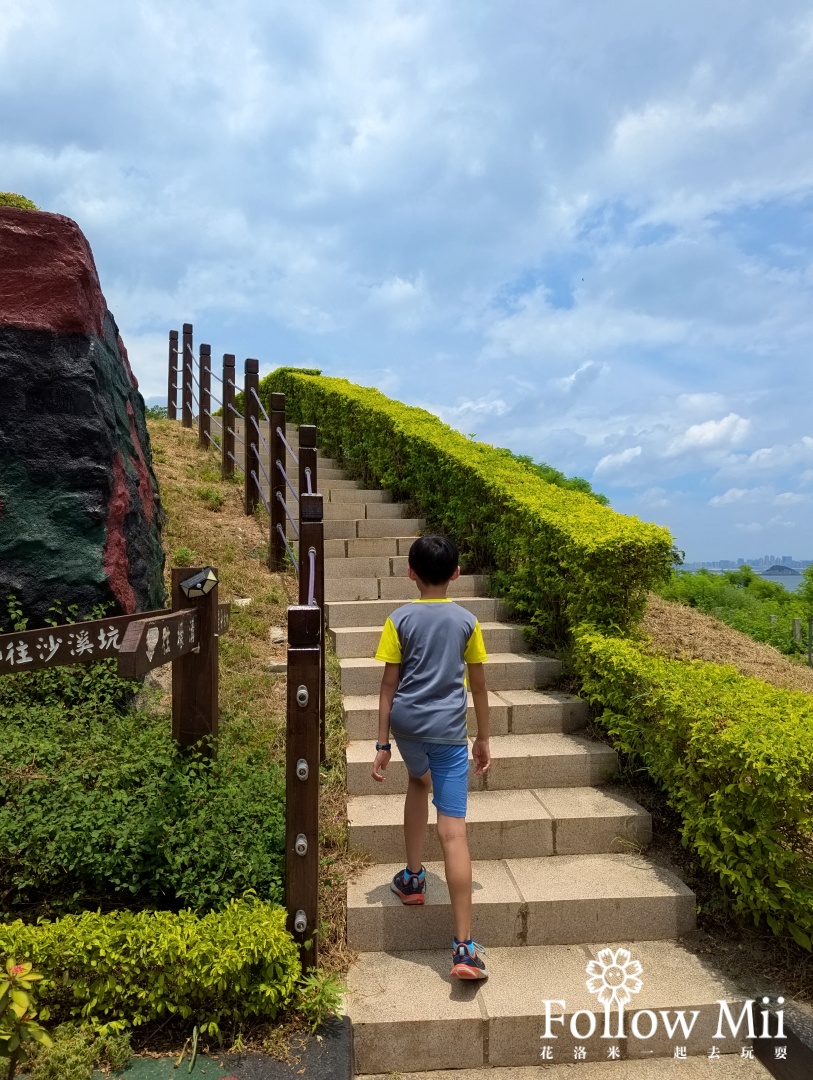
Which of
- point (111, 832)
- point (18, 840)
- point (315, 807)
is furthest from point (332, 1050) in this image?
point (18, 840)

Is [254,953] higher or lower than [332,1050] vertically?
higher

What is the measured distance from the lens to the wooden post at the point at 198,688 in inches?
139

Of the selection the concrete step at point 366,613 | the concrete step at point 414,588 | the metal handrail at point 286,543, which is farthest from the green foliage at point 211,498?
the concrete step at point 366,613

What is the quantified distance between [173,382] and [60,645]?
1216cm

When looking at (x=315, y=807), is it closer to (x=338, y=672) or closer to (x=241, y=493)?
(x=338, y=672)

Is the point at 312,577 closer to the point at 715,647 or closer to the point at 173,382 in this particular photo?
the point at 715,647

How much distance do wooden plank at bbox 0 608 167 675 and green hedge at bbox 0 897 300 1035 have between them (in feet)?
3.25

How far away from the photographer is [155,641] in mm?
2867

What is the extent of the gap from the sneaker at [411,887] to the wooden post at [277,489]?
4137 mm

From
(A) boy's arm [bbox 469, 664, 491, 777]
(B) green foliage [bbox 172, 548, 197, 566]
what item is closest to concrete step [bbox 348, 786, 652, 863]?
(A) boy's arm [bbox 469, 664, 491, 777]

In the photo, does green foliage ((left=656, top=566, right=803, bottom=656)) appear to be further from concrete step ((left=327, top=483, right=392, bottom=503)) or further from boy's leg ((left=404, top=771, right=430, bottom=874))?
boy's leg ((left=404, top=771, right=430, bottom=874))

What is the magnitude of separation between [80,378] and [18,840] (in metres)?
2.75

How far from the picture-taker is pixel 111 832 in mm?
3008

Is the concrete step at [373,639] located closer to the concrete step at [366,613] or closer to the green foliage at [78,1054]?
the concrete step at [366,613]
